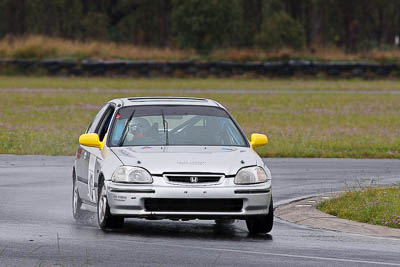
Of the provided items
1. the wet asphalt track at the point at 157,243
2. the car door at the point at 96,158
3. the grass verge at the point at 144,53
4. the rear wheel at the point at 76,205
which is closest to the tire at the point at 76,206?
the rear wheel at the point at 76,205

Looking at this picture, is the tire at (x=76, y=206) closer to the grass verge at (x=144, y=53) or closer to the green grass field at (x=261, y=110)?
the green grass field at (x=261, y=110)

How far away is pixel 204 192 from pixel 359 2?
→ 82.6 meters

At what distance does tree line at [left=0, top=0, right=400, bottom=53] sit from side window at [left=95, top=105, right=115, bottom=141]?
46.8 meters

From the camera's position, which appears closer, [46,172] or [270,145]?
[46,172]

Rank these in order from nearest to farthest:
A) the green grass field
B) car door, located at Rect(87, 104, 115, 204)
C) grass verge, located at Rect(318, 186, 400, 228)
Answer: car door, located at Rect(87, 104, 115, 204), grass verge, located at Rect(318, 186, 400, 228), the green grass field

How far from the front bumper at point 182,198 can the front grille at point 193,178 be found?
0.06 m

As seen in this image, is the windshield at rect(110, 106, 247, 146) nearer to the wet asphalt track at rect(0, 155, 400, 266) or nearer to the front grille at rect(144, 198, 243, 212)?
the wet asphalt track at rect(0, 155, 400, 266)

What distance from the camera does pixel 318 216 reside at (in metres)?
13.6

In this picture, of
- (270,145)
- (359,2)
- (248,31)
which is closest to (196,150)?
(270,145)

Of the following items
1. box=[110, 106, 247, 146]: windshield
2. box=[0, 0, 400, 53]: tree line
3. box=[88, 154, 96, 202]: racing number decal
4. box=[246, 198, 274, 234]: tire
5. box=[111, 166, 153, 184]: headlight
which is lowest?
box=[0, 0, 400, 53]: tree line

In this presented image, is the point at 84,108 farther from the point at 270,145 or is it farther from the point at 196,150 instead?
the point at 196,150

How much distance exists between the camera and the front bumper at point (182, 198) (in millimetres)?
11586

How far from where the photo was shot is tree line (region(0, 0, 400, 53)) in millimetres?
80625

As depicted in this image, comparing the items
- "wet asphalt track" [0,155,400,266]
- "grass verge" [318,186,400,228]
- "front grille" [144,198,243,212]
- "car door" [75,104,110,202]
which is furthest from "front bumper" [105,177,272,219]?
"grass verge" [318,186,400,228]
